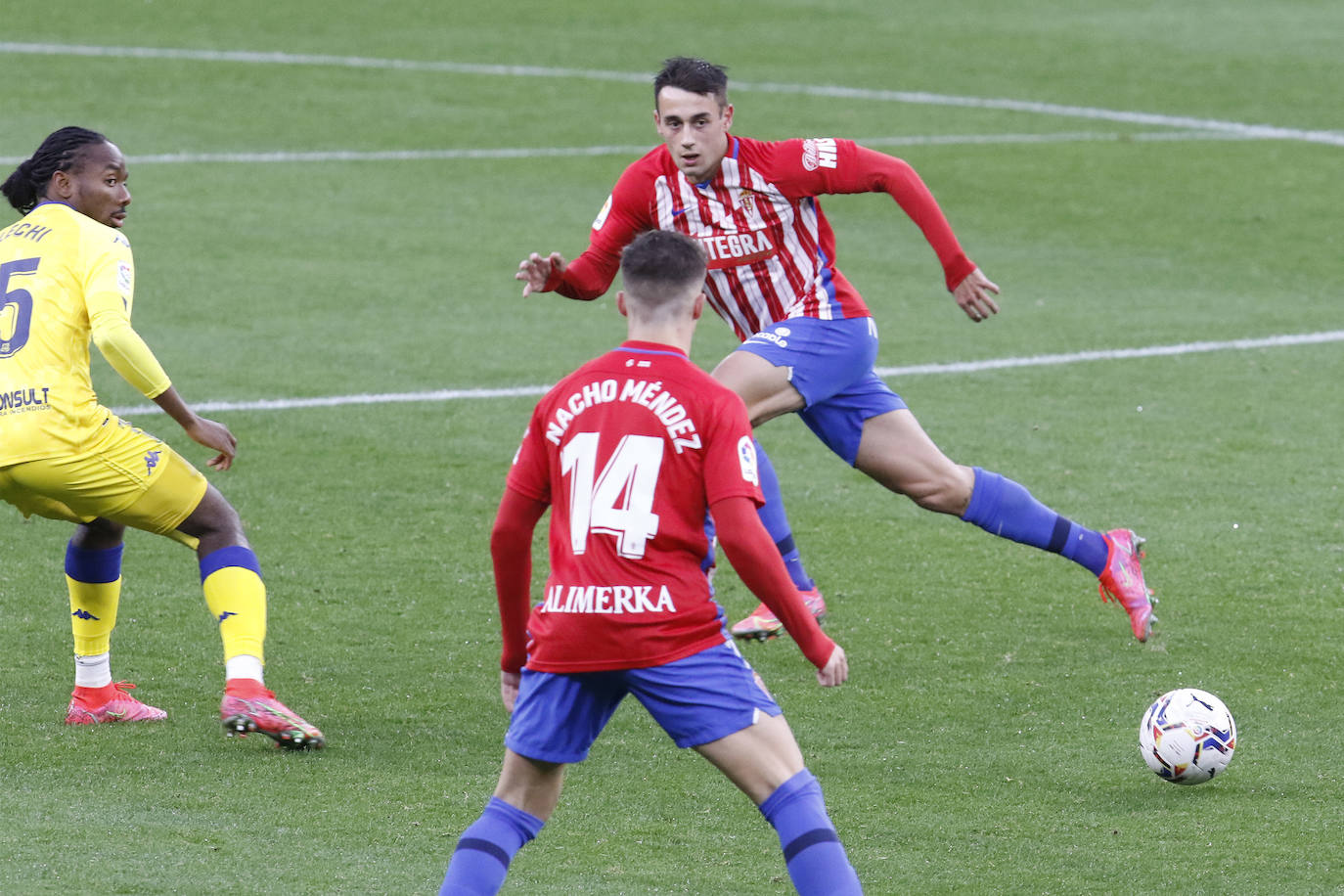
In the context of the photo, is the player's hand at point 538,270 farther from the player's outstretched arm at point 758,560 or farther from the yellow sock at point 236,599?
the player's outstretched arm at point 758,560

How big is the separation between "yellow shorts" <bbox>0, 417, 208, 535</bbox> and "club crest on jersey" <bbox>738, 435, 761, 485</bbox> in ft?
8.10

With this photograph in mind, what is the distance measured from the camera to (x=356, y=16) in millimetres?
26844

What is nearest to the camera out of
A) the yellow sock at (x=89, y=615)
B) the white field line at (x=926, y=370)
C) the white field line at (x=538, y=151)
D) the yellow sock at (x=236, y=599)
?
the yellow sock at (x=236, y=599)

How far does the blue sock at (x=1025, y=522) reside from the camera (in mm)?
7215

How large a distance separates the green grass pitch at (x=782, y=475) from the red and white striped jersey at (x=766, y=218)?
136 cm

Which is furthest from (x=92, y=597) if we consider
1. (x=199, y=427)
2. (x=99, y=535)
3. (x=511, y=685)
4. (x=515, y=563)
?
(x=515, y=563)

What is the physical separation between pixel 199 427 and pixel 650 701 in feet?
7.46

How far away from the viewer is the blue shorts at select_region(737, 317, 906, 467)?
7.05 m

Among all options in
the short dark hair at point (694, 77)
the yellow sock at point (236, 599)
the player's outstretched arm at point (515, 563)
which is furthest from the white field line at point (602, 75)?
the player's outstretched arm at point (515, 563)

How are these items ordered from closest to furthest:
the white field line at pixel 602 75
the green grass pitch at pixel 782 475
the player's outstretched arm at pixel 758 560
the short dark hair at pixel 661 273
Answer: the player's outstretched arm at pixel 758 560 → the short dark hair at pixel 661 273 → the green grass pitch at pixel 782 475 → the white field line at pixel 602 75

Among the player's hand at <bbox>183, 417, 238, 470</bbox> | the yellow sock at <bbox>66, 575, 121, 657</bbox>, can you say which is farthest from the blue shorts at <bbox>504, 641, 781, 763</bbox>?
the yellow sock at <bbox>66, 575, 121, 657</bbox>

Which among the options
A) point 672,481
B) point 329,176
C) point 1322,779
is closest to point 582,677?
point 672,481

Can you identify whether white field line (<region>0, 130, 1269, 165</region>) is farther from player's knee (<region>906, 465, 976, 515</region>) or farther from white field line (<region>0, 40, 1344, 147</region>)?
player's knee (<region>906, 465, 976, 515</region>)

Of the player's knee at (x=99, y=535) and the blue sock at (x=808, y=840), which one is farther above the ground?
the blue sock at (x=808, y=840)
